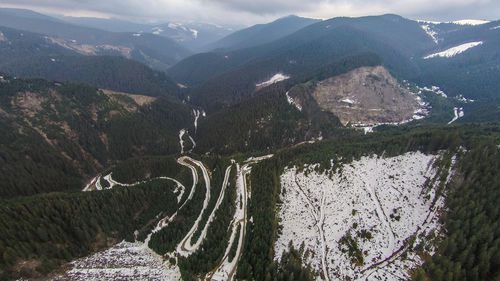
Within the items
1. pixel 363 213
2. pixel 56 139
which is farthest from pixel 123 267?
pixel 56 139

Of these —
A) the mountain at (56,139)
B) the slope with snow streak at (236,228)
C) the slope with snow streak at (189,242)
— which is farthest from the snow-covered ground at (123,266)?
the mountain at (56,139)

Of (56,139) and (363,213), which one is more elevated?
(363,213)

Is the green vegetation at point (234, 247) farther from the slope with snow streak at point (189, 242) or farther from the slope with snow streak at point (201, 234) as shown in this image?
the slope with snow streak at point (189, 242)

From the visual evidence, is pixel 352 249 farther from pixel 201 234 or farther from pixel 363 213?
pixel 201 234

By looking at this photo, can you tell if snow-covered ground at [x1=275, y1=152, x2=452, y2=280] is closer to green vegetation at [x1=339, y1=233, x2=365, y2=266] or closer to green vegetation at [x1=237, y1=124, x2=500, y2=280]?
green vegetation at [x1=339, y1=233, x2=365, y2=266]

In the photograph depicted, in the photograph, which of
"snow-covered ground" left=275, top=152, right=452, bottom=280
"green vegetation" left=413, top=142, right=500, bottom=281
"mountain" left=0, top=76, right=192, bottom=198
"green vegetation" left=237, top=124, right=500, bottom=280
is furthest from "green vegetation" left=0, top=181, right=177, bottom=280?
"green vegetation" left=413, top=142, right=500, bottom=281

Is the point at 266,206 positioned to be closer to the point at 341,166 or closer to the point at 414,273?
the point at 341,166

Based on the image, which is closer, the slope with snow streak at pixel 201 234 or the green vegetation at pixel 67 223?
the green vegetation at pixel 67 223

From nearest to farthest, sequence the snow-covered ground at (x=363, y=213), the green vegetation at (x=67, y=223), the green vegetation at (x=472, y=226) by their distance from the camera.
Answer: the green vegetation at (x=472, y=226) → the snow-covered ground at (x=363, y=213) → the green vegetation at (x=67, y=223)
